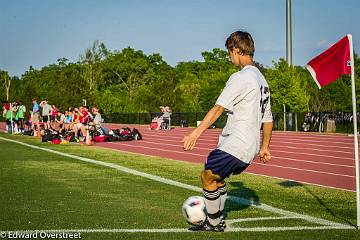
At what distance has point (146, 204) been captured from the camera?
31.6 feet

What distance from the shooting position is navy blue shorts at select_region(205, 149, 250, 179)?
22.6 ft

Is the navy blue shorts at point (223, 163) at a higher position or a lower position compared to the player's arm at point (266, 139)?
lower

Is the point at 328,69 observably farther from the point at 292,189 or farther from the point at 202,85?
the point at 202,85

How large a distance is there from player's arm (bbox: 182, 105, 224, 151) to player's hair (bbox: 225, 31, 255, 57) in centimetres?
70

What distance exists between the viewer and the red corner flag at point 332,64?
796cm

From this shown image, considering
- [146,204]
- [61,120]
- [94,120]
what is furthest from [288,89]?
[146,204]

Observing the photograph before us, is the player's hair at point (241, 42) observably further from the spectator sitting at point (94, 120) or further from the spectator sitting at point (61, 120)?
the spectator sitting at point (61, 120)

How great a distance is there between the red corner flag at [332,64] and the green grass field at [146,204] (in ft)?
5.64

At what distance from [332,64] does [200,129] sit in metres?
2.37

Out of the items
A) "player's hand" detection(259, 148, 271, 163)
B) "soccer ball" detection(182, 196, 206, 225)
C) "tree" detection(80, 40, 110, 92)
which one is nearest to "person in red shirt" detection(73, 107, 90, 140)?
"soccer ball" detection(182, 196, 206, 225)

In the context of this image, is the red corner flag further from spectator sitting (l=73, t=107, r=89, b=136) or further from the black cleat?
spectator sitting (l=73, t=107, r=89, b=136)

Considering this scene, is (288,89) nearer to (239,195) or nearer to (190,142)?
(239,195)

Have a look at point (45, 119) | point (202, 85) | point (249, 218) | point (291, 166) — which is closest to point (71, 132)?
point (45, 119)

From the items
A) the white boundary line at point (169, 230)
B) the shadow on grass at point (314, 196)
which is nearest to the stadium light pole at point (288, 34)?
the shadow on grass at point (314, 196)
